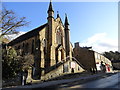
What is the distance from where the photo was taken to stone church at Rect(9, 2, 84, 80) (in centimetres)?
2712

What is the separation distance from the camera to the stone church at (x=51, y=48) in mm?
27125

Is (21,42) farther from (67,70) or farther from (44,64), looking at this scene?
(67,70)

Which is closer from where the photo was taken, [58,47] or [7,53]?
[7,53]

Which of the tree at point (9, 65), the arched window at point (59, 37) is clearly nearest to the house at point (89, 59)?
the arched window at point (59, 37)

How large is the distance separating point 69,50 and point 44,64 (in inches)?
416

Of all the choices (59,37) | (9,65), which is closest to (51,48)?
(59,37)

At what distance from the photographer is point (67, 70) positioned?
1155 inches

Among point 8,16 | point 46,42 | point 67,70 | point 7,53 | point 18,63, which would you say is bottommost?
point 67,70

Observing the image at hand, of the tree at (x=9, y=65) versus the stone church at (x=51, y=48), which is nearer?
the tree at (x=9, y=65)

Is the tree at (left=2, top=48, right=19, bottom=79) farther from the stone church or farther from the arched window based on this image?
the arched window

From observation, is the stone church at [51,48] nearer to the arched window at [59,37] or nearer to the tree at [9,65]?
the arched window at [59,37]

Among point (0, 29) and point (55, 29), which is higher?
point (55, 29)

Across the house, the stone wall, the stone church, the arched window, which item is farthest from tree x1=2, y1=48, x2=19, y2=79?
the house

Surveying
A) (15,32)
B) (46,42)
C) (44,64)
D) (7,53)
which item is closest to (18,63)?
(7,53)
